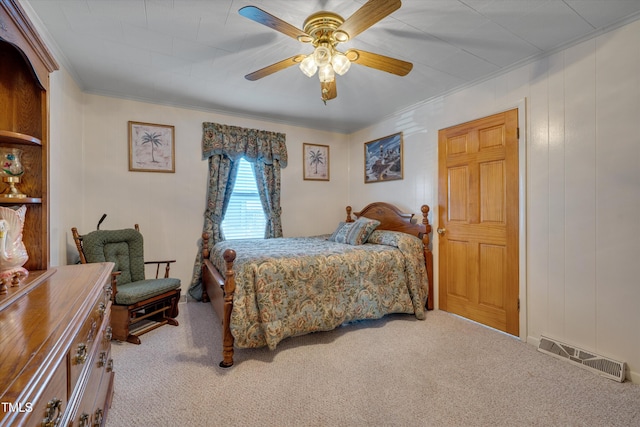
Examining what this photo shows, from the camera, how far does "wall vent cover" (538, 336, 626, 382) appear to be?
78.9 inches

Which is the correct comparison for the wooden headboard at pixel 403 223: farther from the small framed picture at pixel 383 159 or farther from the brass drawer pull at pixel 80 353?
the brass drawer pull at pixel 80 353

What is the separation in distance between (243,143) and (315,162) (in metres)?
1.20

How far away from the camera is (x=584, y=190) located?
2.20 metres

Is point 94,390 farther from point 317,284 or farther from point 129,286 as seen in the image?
point 129,286

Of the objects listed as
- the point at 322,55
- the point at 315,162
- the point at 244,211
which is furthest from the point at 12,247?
the point at 315,162

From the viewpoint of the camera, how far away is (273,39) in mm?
2223

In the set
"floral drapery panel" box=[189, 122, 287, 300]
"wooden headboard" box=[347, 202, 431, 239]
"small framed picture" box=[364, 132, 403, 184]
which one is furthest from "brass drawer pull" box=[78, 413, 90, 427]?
"small framed picture" box=[364, 132, 403, 184]

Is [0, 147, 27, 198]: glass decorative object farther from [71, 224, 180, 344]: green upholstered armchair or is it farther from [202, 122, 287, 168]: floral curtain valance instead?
[202, 122, 287, 168]: floral curtain valance

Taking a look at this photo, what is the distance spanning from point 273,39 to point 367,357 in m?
2.61

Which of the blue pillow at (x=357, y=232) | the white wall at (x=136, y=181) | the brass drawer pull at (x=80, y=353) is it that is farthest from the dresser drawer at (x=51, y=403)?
the blue pillow at (x=357, y=232)

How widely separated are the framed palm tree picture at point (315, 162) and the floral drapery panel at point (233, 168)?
0.40m

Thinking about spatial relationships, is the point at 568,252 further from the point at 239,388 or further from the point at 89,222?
the point at 89,222

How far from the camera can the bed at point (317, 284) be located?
2.26m

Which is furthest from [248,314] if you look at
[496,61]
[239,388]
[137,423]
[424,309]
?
[496,61]
